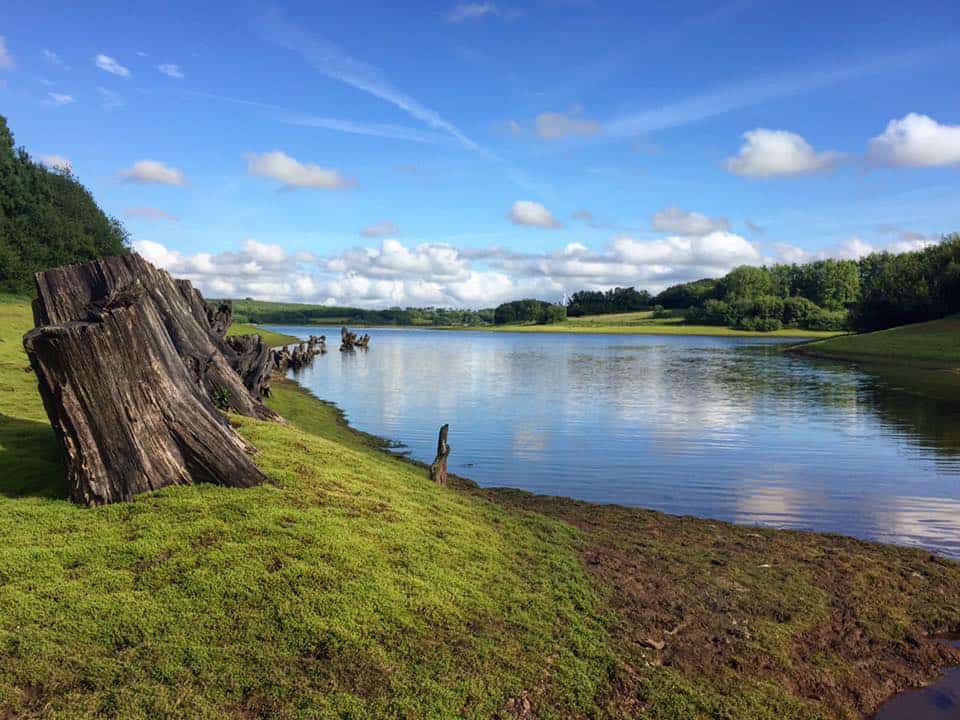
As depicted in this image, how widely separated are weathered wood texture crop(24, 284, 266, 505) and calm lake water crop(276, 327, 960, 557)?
10.0m

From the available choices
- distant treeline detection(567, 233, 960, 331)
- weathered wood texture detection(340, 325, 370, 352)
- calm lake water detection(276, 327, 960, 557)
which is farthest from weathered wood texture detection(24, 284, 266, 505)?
distant treeline detection(567, 233, 960, 331)

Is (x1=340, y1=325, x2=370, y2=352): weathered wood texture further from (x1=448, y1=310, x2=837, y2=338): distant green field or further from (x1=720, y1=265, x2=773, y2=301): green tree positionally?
(x1=720, y1=265, x2=773, y2=301): green tree

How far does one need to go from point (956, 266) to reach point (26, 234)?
11388 centimetres

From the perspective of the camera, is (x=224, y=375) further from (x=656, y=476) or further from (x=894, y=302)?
(x=894, y=302)

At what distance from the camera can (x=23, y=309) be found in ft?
145

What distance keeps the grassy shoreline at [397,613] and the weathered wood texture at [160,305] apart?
2.37 meters

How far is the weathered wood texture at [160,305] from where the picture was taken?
9055 mm

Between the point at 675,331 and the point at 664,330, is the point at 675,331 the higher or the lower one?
the lower one

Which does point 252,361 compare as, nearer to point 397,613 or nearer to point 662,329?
point 397,613

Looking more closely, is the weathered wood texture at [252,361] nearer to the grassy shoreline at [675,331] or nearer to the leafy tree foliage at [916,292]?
the leafy tree foliage at [916,292]

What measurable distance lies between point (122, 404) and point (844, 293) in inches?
7643

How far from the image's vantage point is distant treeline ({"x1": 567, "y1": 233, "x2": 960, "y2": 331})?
296ft

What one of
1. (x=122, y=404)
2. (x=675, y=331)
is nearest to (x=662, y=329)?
(x=675, y=331)

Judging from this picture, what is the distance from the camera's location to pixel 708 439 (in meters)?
24.6
